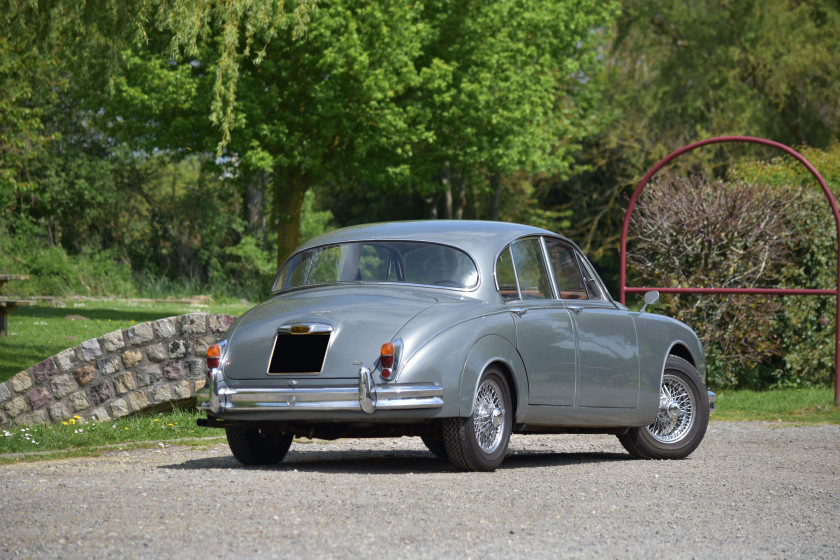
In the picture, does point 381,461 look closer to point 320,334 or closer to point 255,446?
point 255,446

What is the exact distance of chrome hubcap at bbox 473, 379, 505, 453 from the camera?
8164 millimetres

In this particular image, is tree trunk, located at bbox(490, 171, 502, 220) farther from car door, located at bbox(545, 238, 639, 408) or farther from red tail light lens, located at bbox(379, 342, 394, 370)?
red tail light lens, located at bbox(379, 342, 394, 370)

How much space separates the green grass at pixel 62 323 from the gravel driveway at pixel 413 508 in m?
7.52

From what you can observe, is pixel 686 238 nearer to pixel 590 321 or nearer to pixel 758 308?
pixel 758 308

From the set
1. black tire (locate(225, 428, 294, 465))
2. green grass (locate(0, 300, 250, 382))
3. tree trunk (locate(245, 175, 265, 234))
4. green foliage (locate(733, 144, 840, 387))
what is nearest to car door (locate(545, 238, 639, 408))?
black tire (locate(225, 428, 294, 465))

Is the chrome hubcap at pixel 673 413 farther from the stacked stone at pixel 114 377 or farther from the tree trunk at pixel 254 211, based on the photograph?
the tree trunk at pixel 254 211

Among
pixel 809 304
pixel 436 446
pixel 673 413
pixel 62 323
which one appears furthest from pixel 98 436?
pixel 62 323

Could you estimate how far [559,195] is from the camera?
154 feet

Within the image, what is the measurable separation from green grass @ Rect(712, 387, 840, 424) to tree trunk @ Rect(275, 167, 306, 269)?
15.2 m

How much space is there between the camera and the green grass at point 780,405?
1411cm

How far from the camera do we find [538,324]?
347 inches

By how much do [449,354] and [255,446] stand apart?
75.4 inches

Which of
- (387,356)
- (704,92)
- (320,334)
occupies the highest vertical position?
(704,92)

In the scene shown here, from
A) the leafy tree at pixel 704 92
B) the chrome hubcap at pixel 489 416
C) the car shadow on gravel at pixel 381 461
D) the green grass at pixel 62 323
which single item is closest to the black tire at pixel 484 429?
the chrome hubcap at pixel 489 416
